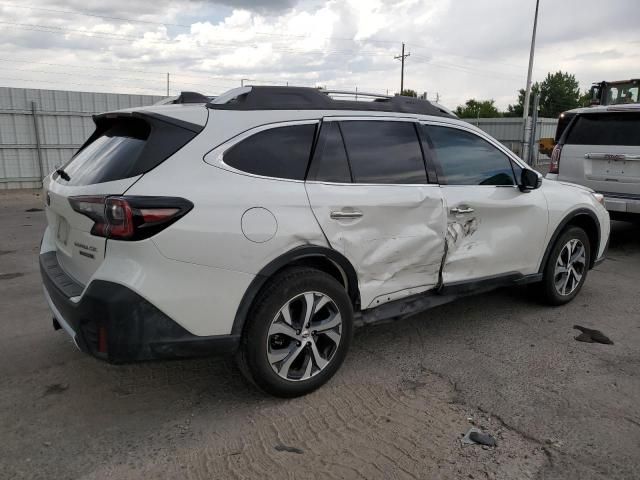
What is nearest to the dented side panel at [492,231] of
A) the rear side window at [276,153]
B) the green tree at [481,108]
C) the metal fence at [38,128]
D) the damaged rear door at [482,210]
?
the damaged rear door at [482,210]

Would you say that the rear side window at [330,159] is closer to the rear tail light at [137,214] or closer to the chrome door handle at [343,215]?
the chrome door handle at [343,215]

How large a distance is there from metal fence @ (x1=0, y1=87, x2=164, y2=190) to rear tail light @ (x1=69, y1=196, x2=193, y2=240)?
13797 millimetres

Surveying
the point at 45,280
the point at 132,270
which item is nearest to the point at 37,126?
the point at 45,280

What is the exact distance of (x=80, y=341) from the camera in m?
2.79

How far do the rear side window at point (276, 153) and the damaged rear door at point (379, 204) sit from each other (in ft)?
0.27

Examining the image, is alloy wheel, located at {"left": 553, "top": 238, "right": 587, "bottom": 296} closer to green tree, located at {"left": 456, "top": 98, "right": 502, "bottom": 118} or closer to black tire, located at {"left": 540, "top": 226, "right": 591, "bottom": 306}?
black tire, located at {"left": 540, "top": 226, "right": 591, "bottom": 306}

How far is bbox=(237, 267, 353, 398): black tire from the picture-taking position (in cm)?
298

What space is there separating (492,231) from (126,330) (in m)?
2.83

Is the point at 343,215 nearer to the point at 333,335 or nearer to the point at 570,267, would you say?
the point at 333,335

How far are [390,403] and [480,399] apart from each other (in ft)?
1.82

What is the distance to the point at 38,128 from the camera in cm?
1466

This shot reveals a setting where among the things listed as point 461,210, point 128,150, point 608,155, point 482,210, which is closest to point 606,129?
point 608,155

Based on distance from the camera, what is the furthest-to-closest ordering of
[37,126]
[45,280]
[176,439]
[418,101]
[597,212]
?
[37,126], [597,212], [418,101], [45,280], [176,439]

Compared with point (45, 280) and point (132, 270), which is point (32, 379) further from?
point (132, 270)
